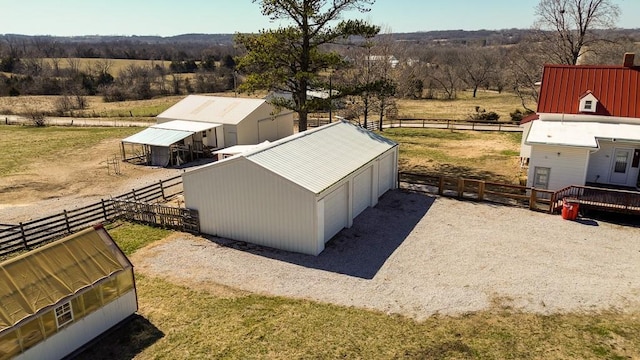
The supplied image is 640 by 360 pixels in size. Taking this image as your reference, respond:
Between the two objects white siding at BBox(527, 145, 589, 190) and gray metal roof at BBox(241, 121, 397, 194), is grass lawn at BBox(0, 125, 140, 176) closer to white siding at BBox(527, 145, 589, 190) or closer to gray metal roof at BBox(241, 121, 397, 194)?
gray metal roof at BBox(241, 121, 397, 194)

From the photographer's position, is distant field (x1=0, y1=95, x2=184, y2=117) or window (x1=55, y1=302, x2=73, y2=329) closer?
window (x1=55, y1=302, x2=73, y2=329)

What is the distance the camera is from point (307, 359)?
1079cm

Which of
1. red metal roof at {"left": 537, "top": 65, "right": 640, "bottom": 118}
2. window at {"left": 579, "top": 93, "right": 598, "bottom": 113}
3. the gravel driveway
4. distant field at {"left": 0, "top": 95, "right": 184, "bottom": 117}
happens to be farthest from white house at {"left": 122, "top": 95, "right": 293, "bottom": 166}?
distant field at {"left": 0, "top": 95, "right": 184, "bottom": 117}

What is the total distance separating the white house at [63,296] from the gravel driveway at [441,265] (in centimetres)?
294

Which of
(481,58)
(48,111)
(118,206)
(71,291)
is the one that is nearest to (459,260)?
(71,291)

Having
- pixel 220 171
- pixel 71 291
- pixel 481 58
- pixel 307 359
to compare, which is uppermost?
pixel 481 58

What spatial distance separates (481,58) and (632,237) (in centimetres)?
8960

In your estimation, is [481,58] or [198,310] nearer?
[198,310]

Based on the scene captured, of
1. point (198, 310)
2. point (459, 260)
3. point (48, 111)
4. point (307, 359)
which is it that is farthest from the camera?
point (48, 111)

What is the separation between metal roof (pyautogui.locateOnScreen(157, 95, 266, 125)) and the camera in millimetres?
32688

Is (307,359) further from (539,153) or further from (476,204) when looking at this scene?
(539,153)

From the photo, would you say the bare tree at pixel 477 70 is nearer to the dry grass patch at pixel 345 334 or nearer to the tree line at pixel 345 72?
the tree line at pixel 345 72

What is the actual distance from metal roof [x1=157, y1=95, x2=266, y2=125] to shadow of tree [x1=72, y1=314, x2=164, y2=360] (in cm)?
2121

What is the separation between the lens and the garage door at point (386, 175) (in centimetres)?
2261
